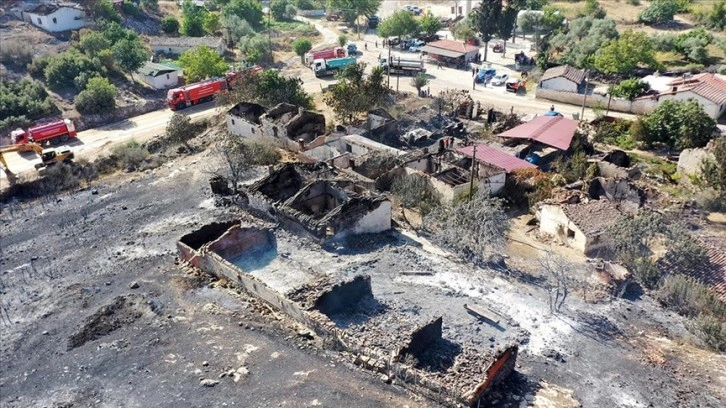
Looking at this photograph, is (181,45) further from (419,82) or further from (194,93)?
(419,82)

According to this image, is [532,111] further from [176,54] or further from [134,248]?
[176,54]

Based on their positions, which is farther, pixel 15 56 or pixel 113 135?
pixel 15 56

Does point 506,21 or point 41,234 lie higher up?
point 506,21

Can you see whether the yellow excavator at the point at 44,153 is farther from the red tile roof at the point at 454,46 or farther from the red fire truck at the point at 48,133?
the red tile roof at the point at 454,46

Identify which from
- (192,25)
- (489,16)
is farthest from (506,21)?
(192,25)

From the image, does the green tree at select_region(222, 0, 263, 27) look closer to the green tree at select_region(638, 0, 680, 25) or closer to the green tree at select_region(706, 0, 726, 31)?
the green tree at select_region(638, 0, 680, 25)

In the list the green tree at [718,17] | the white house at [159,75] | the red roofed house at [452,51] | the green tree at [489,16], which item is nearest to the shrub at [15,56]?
the white house at [159,75]

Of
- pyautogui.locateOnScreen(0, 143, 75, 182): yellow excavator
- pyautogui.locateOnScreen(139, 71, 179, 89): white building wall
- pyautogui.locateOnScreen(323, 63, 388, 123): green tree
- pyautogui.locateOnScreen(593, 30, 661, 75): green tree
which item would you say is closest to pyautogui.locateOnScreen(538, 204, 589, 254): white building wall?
pyautogui.locateOnScreen(323, 63, 388, 123): green tree

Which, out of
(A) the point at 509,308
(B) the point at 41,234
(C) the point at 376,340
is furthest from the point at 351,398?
(B) the point at 41,234
